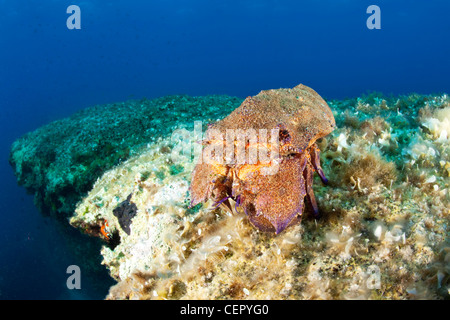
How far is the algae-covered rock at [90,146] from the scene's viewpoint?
6.43 m

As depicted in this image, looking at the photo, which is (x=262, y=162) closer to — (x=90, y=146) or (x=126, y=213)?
(x=126, y=213)

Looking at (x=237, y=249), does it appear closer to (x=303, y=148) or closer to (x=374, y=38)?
(x=303, y=148)

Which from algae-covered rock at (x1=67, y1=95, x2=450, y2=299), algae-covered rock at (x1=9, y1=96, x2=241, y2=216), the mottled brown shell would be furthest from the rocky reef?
algae-covered rock at (x1=9, y1=96, x2=241, y2=216)

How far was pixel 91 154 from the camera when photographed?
267 inches

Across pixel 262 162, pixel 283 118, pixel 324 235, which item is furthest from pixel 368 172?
pixel 262 162

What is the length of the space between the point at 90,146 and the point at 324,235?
6.82m

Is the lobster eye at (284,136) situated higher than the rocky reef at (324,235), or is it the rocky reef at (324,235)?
the lobster eye at (284,136)

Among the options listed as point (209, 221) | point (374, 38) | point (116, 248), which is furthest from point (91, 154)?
point (374, 38)

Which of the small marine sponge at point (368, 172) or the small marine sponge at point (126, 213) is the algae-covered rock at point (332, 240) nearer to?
the small marine sponge at point (368, 172)

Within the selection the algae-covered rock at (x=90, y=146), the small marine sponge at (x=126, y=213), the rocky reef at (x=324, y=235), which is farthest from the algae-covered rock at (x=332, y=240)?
the algae-covered rock at (x=90, y=146)

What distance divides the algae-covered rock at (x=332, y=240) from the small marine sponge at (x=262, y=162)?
0.37 meters

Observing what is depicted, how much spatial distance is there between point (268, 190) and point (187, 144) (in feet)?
10.2

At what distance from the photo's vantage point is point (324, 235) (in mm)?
2389
